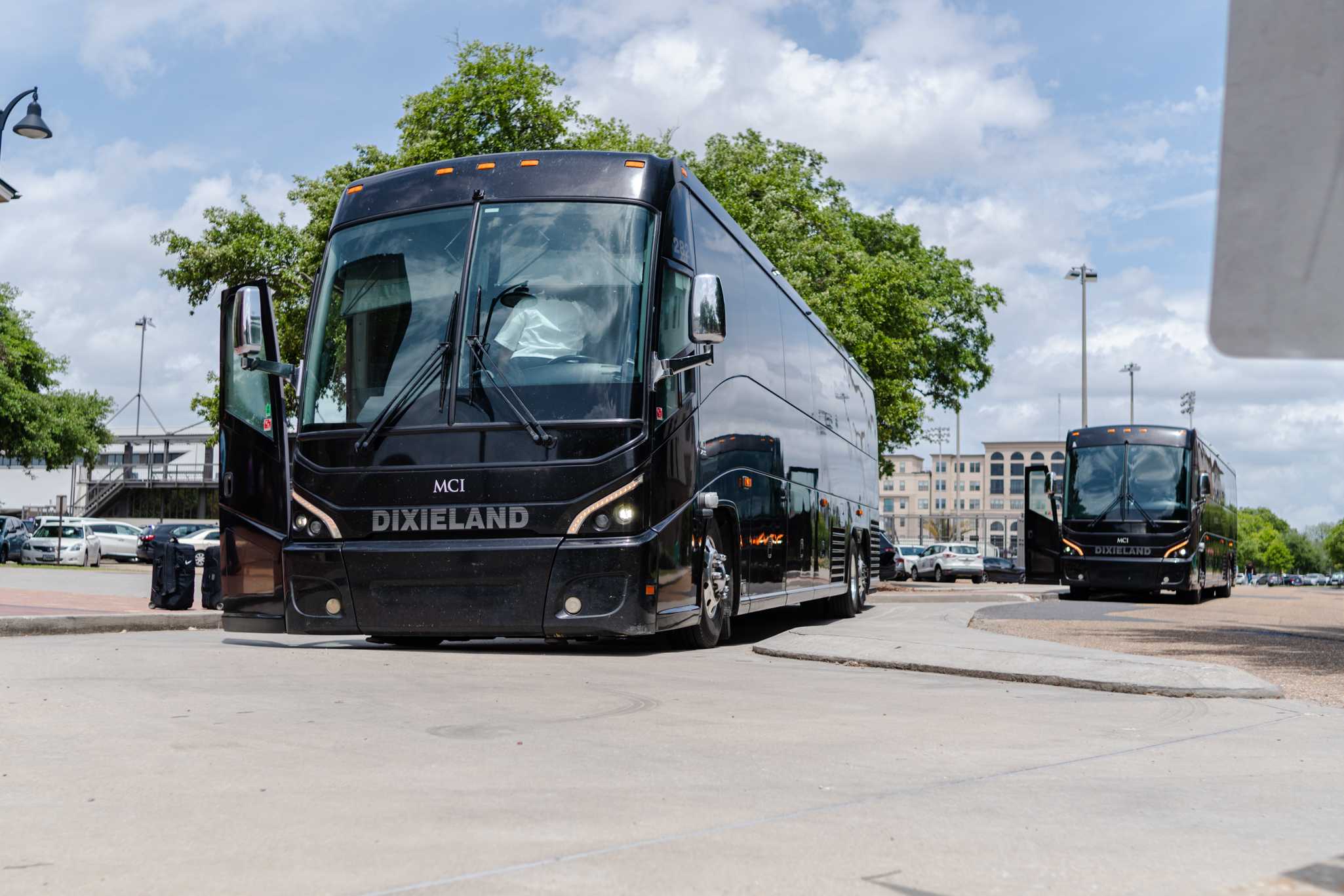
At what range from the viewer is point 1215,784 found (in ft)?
18.6

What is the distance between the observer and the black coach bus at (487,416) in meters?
9.59

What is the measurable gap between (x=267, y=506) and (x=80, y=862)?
7.00 m

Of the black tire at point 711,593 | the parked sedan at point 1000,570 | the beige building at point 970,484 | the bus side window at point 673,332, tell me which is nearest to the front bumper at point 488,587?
the bus side window at point 673,332

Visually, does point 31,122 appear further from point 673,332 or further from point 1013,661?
point 1013,661

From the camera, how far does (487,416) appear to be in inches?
383

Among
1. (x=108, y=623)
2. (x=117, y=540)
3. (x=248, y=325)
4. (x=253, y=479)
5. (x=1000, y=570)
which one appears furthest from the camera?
(x=1000, y=570)

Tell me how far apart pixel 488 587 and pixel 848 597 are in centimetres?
1071

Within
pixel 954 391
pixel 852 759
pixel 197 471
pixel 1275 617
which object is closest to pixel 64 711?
pixel 852 759

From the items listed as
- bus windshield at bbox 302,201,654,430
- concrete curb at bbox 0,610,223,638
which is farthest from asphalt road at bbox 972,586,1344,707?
concrete curb at bbox 0,610,223,638

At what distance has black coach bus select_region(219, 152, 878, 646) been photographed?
9.59 m

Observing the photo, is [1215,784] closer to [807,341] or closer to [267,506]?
[267,506]

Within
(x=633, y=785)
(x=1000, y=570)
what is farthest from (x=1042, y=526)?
(x=1000, y=570)

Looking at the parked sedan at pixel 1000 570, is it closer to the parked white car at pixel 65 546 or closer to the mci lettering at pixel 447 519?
the parked white car at pixel 65 546

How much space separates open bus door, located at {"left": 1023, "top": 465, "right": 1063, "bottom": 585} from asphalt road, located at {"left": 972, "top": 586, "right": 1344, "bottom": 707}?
94.1 inches
